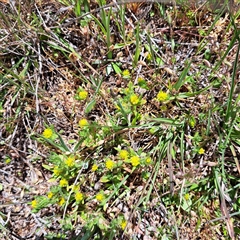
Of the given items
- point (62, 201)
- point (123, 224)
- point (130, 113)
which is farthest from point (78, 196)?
point (130, 113)

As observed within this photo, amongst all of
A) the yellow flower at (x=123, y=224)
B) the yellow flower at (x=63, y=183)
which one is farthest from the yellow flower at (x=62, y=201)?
the yellow flower at (x=123, y=224)

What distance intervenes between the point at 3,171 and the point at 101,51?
103 centimetres

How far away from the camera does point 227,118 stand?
A: 5.92 feet

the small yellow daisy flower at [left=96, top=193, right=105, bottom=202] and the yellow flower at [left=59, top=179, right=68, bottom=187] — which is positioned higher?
the yellow flower at [left=59, top=179, right=68, bottom=187]

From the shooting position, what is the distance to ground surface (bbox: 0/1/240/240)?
1907 millimetres

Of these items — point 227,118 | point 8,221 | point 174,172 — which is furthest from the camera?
point 8,221

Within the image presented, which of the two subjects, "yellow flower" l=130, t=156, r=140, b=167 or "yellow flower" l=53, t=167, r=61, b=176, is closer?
"yellow flower" l=130, t=156, r=140, b=167

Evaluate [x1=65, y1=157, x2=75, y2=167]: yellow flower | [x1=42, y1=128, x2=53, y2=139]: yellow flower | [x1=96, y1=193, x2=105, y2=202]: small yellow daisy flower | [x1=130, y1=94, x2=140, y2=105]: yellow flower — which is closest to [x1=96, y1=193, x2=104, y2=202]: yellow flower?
[x1=96, y1=193, x2=105, y2=202]: small yellow daisy flower

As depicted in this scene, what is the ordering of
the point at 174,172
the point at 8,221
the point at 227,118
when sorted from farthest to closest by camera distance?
the point at 8,221 → the point at 174,172 → the point at 227,118

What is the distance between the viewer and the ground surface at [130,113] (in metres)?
1.91

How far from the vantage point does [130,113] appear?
190cm

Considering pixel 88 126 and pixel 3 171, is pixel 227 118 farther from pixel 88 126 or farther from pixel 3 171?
pixel 3 171

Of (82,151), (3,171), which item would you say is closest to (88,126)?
(82,151)

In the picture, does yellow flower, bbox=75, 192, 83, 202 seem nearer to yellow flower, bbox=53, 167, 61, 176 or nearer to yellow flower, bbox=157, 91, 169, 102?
yellow flower, bbox=53, 167, 61, 176
